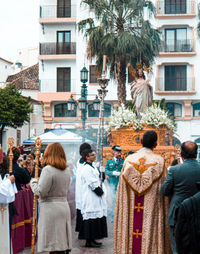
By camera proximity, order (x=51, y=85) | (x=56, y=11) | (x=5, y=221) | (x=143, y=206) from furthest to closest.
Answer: (x=56, y=11), (x=51, y=85), (x=5, y=221), (x=143, y=206)

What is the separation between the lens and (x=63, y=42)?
119 ft

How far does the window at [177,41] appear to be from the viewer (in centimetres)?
3462

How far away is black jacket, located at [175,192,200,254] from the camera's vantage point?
3430mm

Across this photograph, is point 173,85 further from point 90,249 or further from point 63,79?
point 90,249

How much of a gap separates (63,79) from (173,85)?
9082 millimetres

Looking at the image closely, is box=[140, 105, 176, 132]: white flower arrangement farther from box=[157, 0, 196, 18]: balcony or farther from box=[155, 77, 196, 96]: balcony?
box=[157, 0, 196, 18]: balcony

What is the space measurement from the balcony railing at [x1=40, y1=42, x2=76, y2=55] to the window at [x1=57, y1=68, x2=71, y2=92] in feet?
4.79

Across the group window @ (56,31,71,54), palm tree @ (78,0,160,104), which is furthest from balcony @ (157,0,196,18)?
palm tree @ (78,0,160,104)

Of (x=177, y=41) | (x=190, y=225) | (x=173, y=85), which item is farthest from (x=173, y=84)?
(x=190, y=225)

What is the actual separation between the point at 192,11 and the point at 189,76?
5.23 metres

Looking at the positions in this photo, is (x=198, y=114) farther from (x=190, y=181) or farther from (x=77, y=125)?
(x=190, y=181)

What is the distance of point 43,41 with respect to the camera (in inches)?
1437

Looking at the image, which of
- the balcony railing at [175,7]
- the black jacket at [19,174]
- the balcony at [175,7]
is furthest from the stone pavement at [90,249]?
the balcony railing at [175,7]

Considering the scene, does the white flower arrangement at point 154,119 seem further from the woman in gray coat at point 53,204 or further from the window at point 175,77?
the window at point 175,77
